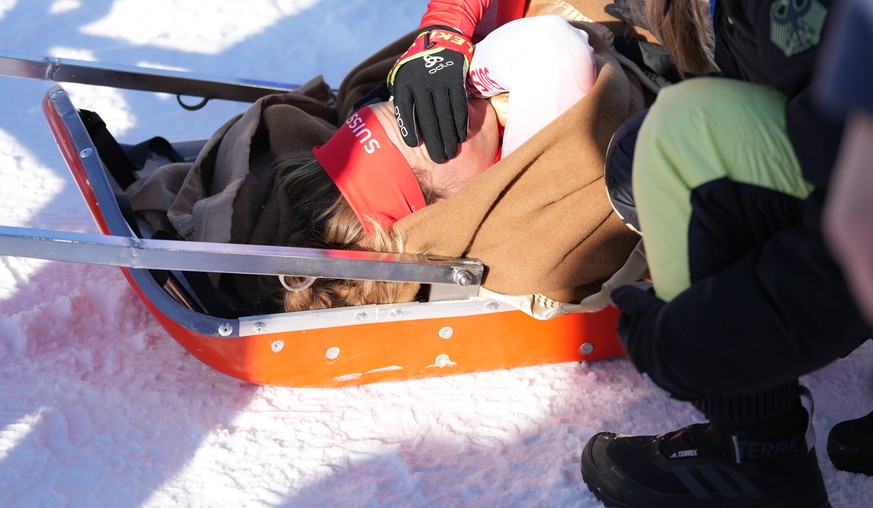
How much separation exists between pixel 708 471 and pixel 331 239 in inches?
30.2

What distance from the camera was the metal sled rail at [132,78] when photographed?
1.94 metres

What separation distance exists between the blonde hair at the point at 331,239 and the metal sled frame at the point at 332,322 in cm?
5

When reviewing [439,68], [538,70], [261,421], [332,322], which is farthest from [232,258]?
[538,70]

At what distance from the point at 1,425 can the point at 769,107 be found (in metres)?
1.32

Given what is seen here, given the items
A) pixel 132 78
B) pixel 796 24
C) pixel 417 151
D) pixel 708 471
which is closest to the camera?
pixel 796 24

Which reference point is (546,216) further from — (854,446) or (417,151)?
(854,446)

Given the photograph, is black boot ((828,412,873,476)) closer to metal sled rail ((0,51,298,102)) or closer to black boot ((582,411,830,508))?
black boot ((582,411,830,508))

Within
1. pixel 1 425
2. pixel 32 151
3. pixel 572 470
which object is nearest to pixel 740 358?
pixel 572 470

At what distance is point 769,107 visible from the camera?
0.95 metres

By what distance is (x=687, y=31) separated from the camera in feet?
4.57

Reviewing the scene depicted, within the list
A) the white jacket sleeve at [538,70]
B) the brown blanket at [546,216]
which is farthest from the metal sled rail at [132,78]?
the white jacket sleeve at [538,70]

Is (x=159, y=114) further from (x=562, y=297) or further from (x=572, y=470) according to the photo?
(x=572, y=470)

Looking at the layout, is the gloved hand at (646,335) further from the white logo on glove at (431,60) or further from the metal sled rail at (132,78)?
the metal sled rail at (132,78)

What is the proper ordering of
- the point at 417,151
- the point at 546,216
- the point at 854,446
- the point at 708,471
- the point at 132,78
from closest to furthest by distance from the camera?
the point at 708,471, the point at 854,446, the point at 546,216, the point at 417,151, the point at 132,78
